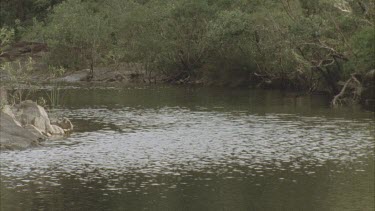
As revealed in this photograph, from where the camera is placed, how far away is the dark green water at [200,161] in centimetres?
2875

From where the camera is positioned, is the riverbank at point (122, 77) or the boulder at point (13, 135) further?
the riverbank at point (122, 77)

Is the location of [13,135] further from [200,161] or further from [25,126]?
[200,161]

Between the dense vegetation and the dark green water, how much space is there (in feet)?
23.5

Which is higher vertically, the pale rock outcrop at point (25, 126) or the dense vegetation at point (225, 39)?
the dense vegetation at point (225, 39)

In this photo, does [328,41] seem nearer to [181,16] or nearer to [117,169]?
[181,16]

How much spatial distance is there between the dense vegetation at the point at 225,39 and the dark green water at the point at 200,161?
7.17 meters

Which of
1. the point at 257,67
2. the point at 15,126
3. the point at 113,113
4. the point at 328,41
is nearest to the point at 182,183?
the point at 15,126

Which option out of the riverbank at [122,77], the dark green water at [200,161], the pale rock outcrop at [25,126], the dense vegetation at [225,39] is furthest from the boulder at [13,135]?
the riverbank at [122,77]

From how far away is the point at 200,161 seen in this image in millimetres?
37438

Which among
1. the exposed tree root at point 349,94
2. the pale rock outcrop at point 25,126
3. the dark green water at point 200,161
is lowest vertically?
the dark green water at point 200,161

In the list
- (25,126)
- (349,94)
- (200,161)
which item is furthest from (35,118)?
(349,94)

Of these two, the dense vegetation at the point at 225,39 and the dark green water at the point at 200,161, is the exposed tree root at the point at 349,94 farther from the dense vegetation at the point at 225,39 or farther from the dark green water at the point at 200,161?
the dark green water at the point at 200,161

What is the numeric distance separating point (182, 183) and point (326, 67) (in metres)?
39.5

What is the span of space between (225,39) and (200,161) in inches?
1611
